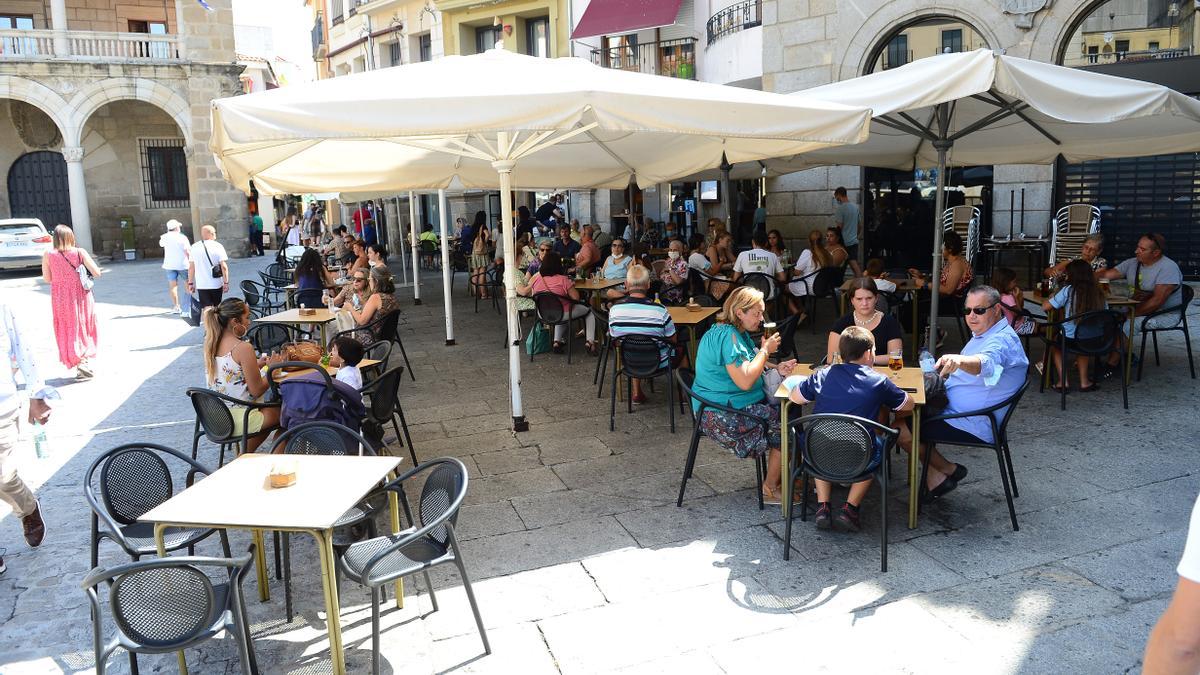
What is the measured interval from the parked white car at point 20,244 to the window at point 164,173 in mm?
6615

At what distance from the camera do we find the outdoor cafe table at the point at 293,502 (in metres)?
3.15

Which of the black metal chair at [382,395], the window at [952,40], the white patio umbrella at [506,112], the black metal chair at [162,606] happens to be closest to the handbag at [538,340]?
the white patio umbrella at [506,112]

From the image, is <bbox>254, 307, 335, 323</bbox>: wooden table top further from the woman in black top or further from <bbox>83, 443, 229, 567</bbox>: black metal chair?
the woman in black top

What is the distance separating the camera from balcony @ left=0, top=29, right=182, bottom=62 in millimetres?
23734

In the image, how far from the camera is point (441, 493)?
3.68 m

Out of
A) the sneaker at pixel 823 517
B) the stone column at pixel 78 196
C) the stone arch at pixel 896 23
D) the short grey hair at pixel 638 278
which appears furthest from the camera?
the stone column at pixel 78 196

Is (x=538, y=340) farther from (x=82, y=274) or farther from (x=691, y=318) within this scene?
(x=82, y=274)

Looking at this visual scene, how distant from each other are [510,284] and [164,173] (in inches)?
1010

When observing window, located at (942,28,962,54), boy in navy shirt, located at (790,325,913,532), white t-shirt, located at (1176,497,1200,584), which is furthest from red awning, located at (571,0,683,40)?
white t-shirt, located at (1176,497,1200,584)

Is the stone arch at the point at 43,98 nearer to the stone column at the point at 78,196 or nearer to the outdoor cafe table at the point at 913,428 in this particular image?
the stone column at the point at 78,196

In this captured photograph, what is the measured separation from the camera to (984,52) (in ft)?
17.2

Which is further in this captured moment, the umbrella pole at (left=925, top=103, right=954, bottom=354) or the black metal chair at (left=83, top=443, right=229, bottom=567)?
the umbrella pole at (left=925, top=103, right=954, bottom=354)

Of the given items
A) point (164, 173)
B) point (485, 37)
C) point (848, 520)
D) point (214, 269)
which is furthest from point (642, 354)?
point (164, 173)

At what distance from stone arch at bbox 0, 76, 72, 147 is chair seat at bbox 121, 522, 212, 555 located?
24.5 meters
